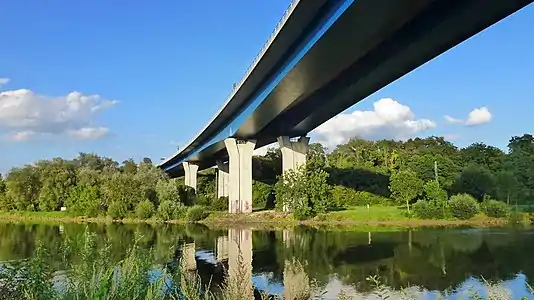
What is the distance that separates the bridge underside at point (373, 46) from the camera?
2042cm

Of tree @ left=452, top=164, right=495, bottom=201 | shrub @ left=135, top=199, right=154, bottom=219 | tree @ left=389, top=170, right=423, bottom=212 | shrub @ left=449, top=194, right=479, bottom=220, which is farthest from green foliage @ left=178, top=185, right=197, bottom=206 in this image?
shrub @ left=449, top=194, right=479, bottom=220

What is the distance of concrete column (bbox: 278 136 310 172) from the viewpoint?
175 ft

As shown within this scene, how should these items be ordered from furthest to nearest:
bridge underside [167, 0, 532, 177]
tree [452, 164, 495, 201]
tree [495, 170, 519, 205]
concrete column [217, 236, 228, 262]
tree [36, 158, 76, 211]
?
1. tree [36, 158, 76, 211]
2. tree [452, 164, 495, 201]
3. tree [495, 170, 519, 205]
4. concrete column [217, 236, 228, 262]
5. bridge underside [167, 0, 532, 177]

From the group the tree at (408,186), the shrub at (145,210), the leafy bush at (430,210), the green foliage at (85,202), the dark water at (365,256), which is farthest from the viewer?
the green foliage at (85,202)

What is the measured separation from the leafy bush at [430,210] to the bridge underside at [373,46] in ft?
40.0

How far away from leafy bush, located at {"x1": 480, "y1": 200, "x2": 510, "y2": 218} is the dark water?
662 cm

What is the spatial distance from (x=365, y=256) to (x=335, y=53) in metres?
10.7

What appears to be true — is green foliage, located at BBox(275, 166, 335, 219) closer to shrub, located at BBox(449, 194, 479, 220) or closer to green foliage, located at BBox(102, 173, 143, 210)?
shrub, located at BBox(449, 194, 479, 220)

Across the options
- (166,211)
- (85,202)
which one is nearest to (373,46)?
(166,211)

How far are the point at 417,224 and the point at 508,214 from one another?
796cm

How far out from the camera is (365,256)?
2486 centimetres

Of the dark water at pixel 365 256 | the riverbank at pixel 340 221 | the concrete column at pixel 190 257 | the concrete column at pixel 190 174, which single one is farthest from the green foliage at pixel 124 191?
the concrete column at pixel 190 257

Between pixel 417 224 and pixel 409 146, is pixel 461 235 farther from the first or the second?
pixel 409 146

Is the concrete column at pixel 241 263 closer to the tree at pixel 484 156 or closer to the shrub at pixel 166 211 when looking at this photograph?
the shrub at pixel 166 211
